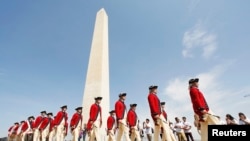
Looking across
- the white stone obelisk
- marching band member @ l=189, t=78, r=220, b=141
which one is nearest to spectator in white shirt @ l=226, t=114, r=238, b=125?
marching band member @ l=189, t=78, r=220, b=141

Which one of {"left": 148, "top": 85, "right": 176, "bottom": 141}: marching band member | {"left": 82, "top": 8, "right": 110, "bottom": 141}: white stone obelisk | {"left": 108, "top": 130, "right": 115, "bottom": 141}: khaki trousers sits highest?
{"left": 82, "top": 8, "right": 110, "bottom": 141}: white stone obelisk

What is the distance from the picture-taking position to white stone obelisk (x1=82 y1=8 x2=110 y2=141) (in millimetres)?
18344

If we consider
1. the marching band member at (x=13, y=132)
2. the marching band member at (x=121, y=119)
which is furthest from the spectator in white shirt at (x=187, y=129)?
the marching band member at (x=13, y=132)

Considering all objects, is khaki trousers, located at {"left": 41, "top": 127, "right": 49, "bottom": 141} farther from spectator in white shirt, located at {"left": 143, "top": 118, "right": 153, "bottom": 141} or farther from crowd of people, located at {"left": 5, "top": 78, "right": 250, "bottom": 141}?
spectator in white shirt, located at {"left": 143, "top": 118, "right": 153, "bottom": 141}

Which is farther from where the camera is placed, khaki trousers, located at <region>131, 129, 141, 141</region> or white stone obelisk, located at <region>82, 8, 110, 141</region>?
white stone obelisk, located at <region>82, 8, 110, 141</region>

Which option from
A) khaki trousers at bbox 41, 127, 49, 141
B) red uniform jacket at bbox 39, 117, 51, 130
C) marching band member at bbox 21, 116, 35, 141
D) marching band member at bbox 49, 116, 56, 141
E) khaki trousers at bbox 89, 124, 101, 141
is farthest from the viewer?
marching band member at bbox 21, 116, 35, 141

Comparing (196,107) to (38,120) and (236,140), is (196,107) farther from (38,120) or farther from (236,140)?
(38,120)

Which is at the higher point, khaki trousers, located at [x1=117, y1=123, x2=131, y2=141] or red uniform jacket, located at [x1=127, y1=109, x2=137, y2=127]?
red uniform jacket, located at [x1=127, y1=109, x2=137, y2=127]

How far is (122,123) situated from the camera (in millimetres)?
9273

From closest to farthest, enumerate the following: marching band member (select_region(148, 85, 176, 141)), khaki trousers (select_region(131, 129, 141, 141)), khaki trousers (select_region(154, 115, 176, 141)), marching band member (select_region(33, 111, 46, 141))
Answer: khaki trousers (select_region(154, 115, 176, 141)) → marching band member (select_region(148, 85, 176, 141)) → khaki trousers (select_region(131, 129, 141, 141)) → marching band member (select_region(33, 111, 46, 141))

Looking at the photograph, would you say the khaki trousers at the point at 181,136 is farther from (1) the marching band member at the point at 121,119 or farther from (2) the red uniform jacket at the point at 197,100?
(2) the red uniform jacket at the point at 197,100

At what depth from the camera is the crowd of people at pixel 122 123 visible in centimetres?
631

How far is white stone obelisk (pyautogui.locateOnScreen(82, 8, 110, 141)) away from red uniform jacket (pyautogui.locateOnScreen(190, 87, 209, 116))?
1152 cm

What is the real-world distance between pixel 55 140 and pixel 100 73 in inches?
278
